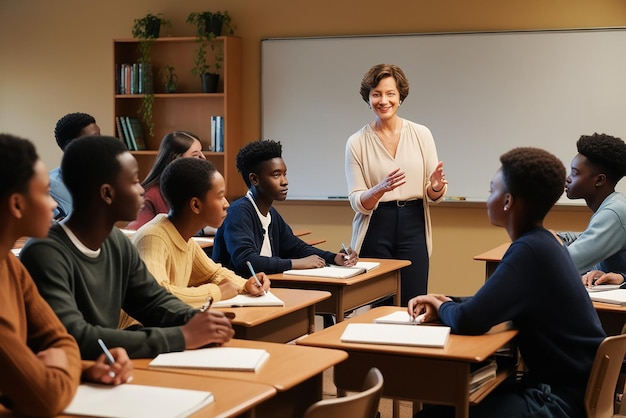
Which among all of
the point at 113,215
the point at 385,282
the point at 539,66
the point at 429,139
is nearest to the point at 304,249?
the point at 385,282

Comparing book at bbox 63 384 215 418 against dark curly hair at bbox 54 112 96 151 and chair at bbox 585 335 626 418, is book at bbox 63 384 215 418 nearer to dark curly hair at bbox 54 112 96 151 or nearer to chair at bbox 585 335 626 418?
chair at bbox 585 335 626 418

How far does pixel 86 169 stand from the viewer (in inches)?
89.4

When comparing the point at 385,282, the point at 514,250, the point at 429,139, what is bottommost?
the point at 385,282

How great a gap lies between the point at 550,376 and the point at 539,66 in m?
4.32

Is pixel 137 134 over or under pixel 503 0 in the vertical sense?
under

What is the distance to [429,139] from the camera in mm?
4672

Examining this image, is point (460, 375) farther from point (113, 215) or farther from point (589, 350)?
point (113, 215)

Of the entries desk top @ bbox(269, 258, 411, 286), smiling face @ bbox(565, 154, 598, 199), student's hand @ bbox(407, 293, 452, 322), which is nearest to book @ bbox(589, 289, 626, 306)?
smiling face @ bbox(565, 154, 598, 199)

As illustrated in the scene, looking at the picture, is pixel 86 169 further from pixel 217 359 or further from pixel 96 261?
pixel 217 359

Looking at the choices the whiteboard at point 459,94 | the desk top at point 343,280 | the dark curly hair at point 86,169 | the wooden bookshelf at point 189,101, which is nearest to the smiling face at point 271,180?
the desk top at point 343,280

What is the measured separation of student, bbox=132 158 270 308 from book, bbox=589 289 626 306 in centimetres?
134

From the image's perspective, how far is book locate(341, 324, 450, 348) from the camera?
2.48m

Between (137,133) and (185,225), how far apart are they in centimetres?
459

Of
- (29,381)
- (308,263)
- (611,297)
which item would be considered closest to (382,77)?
(308,263)
